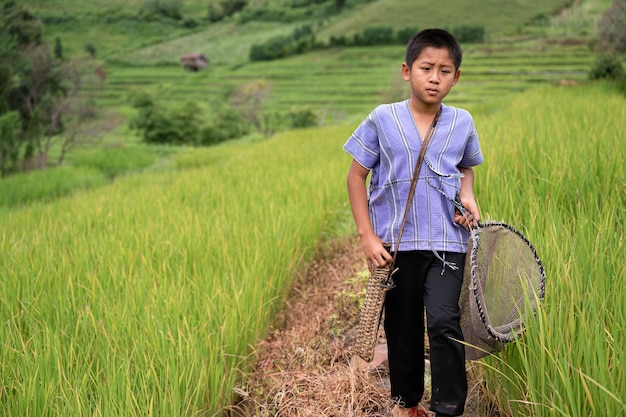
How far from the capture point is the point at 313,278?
8.68 ft

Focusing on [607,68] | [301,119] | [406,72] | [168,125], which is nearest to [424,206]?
[406,72]

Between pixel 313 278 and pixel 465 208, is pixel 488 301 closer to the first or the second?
pixel 465 208

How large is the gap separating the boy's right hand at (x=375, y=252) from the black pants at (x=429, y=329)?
0.18 feet

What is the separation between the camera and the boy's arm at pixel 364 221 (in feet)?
4.13

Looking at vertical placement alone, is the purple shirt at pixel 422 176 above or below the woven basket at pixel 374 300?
above

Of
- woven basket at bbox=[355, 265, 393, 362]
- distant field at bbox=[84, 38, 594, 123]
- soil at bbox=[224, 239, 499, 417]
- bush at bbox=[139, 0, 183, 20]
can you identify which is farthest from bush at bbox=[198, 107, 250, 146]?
bush at bbox=[139, 0, 183, 20]

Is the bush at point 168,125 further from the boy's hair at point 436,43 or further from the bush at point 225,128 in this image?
the boy's hair at point 436,43

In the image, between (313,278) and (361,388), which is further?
(313,278)

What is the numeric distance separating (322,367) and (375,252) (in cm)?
65

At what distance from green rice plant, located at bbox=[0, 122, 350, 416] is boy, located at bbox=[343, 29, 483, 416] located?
0.58m

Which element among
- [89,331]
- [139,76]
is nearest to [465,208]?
[89,331]

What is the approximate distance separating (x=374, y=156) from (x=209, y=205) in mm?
2308

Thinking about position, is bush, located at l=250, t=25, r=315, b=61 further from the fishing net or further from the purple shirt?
the fishing net

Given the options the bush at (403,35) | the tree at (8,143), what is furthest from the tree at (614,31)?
the bush at (403,35)
